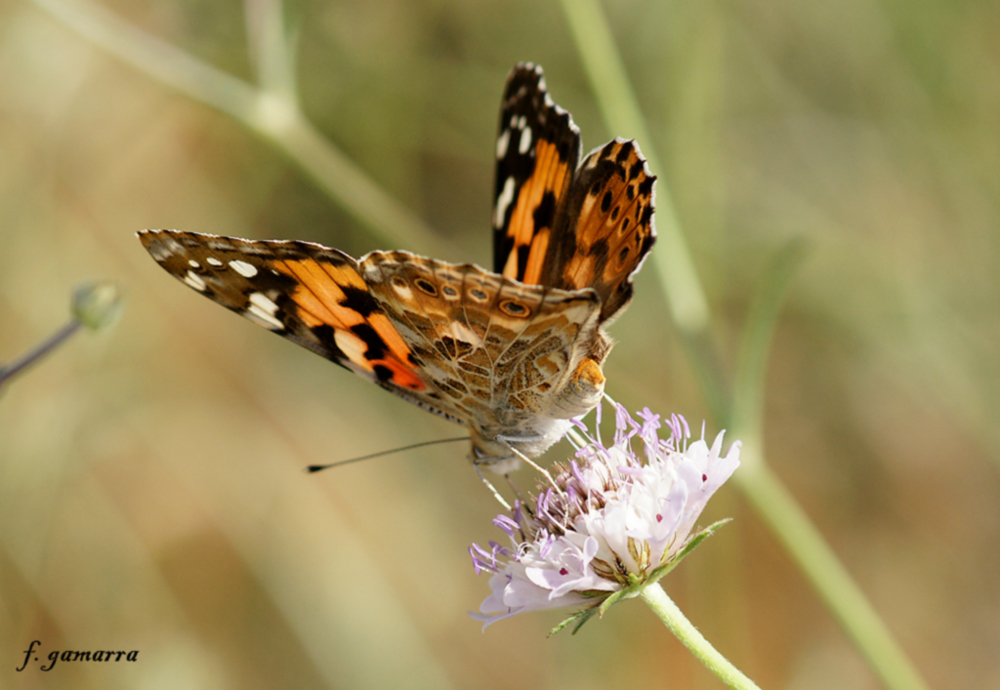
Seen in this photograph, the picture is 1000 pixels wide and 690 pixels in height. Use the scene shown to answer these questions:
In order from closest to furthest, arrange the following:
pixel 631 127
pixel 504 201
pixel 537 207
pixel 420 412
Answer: pixel 537 207 → pixel 504 201 → pixel 631 127 → pixel 420 412

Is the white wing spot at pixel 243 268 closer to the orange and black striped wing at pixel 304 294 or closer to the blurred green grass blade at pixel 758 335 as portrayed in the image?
the orange and black striped wing at pixel 304 294

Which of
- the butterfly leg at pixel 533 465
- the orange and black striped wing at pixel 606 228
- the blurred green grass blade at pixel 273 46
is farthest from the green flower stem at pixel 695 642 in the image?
the blurred green grass blade at pixel 273 46

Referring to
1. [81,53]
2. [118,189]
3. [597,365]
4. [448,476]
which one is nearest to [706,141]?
[597,365]

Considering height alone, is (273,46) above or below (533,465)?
above

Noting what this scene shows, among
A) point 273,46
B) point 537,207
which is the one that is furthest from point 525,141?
point 273,46

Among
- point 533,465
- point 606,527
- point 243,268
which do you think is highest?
point 243,268

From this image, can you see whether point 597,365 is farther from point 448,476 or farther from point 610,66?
point 448,476

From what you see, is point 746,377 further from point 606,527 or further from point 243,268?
point 243,268
